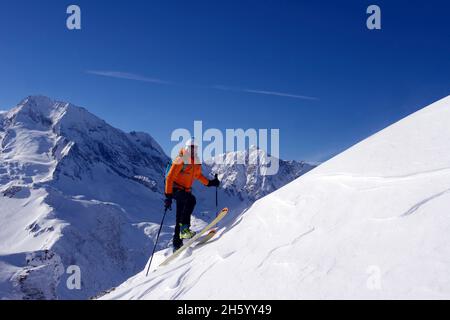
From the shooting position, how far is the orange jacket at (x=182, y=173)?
34.0 ft

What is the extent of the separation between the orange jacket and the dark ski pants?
0.17 metres

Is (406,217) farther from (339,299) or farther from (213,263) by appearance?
(213,263)

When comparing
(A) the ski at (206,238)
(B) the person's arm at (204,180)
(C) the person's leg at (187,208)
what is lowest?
(A) the ski at (206,238)

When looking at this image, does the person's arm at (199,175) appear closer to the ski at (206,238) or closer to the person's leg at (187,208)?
the person's leg at (187,208)

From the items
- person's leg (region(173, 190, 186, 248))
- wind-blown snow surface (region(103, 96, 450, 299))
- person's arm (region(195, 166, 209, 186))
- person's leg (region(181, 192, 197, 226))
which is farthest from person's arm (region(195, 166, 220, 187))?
wind-blown snow surface (region(103, 96, 450, 299))

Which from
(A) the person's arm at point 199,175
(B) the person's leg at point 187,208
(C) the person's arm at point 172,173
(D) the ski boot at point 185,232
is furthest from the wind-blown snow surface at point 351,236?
(A) the person's arm at point 199,175

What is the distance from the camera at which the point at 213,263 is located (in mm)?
7383

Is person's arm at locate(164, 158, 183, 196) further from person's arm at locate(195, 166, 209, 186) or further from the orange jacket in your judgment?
person's arm at locate(195, 166, 209, 186)

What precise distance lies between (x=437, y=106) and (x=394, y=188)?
3.94m

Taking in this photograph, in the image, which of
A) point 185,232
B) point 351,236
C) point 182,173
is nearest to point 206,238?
point 185,232

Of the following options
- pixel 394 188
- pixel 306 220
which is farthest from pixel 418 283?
pixel 306 220
